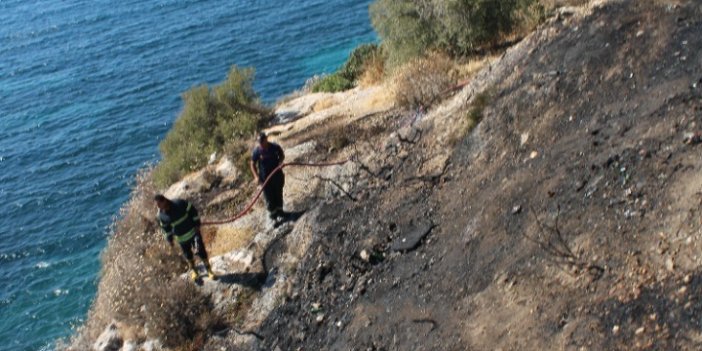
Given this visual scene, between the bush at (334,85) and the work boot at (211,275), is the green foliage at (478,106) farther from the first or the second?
the bush at (334,85)

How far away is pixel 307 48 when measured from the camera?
132 feet

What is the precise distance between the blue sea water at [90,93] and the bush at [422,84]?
1214 cm

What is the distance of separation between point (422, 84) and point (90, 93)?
91.6ft

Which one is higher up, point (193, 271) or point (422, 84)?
point (422, 84)

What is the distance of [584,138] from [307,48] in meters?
30.2

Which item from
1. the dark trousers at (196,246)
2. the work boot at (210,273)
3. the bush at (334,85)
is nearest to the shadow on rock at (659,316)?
the dark trousers at (196,246)

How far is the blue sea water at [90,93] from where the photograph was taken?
984 inches

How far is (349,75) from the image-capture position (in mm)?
27438

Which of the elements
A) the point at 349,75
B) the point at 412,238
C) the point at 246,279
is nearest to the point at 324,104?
the point at 349,75

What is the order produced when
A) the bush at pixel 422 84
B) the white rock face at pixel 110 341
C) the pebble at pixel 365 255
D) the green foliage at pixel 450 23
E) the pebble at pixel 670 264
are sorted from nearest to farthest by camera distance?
1. the pebble at pixel 670 264
2. the pebble at pixel 365 255
3. the white rock face at pixel 110 341
4. the bush at pixel 422 84
5. the green foliage at pixel 450 23

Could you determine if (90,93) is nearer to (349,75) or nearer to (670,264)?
(349,75)

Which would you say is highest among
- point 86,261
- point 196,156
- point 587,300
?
point 587,300

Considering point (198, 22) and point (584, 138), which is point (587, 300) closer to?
point (584, 138)

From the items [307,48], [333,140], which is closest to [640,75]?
[333,140]
